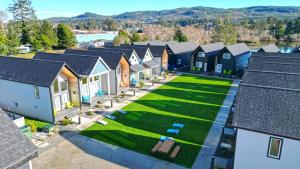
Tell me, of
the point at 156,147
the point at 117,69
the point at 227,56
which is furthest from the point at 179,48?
the point at 156,147

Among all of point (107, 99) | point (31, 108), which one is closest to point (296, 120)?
point (107, 99)

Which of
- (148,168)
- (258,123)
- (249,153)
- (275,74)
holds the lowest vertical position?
(148,168)

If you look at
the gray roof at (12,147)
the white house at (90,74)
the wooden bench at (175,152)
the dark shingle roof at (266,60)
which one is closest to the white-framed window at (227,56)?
the dark shingle roof at (266,60)

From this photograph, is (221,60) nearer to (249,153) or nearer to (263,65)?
(263,65)

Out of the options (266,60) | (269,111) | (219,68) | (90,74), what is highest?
(266,60)

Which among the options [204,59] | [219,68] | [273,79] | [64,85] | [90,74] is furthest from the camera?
[204,59]

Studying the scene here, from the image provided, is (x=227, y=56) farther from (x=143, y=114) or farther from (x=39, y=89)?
(x=39, y=89)

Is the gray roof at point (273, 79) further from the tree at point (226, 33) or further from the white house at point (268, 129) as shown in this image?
the tree at point (226, 33)

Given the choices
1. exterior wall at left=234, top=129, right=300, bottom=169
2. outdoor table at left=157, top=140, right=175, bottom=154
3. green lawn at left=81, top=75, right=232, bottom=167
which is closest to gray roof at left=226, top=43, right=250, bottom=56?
green lawn at left=81, top=75, right=232, bottom=167
